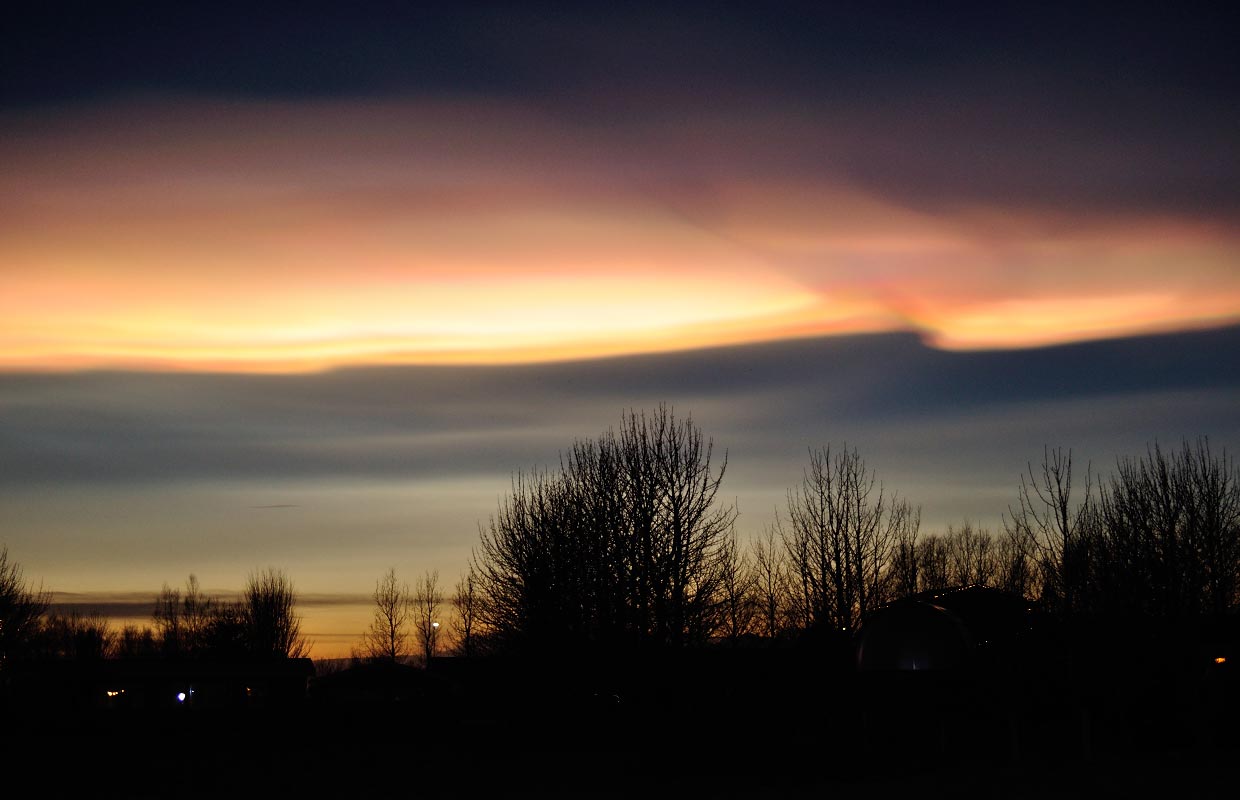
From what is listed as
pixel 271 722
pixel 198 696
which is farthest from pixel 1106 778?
pixel 198 696

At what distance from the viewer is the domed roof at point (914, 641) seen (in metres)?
41.2

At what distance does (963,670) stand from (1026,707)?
305 centimetres

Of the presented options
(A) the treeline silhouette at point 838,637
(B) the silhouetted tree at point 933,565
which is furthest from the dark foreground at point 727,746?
(B) the silhouetted tree at point 933,565

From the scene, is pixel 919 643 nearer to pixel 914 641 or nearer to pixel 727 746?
pixel 914 641

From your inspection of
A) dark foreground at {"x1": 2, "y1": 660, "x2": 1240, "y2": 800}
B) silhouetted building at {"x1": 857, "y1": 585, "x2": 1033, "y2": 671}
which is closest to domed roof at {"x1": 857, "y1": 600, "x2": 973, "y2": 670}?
silhouetted building at {"x1": 857, "y1": 585, "x2": 1033, "y2": 671}

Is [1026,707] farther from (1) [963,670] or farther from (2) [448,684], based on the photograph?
(2) [448,684]

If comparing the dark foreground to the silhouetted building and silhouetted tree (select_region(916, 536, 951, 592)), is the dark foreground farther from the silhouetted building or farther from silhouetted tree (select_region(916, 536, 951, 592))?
silhouetted tree (select_region(916, 536, 951, 592))

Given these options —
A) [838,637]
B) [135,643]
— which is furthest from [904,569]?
[135,643]

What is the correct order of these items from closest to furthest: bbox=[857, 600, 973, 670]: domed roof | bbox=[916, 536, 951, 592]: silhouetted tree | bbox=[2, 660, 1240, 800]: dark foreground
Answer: bbox=[2, 660, 1240, 800]: dark foreground < bbox=[857, 600, 973, 670]: domed roof < bbox=[916, 536, 951, 592]: silhouetted tree

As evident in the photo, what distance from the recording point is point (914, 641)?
1635 inches

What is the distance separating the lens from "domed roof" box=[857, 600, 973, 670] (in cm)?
4125

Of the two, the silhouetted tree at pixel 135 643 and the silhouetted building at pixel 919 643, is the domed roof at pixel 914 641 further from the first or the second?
the silhouetted tree at pixel 135 643

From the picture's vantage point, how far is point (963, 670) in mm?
41031

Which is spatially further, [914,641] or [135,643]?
[135,643]
